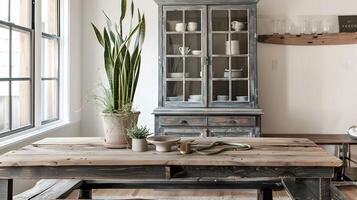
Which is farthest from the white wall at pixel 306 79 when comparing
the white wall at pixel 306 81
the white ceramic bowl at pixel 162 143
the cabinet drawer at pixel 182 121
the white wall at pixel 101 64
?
the white ceramic bowl at pixel 162 143

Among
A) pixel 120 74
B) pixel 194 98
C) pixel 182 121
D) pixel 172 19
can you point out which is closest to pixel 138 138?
pixel 120 74

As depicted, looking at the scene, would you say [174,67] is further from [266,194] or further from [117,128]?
[117,128]

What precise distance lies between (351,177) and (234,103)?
1466 millimetres

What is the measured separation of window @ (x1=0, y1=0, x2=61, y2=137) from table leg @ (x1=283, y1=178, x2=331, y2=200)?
91.5 inches

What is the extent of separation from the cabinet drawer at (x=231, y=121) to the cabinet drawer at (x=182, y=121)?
95mm

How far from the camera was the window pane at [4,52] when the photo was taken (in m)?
3.24

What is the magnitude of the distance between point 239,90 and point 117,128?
7.60ft

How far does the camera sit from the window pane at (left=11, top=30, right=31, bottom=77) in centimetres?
344

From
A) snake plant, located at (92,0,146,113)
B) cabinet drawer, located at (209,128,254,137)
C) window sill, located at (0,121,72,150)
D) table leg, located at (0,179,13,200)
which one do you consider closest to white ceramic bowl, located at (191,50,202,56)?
cabinet drawer, located at (209,128,254,137)

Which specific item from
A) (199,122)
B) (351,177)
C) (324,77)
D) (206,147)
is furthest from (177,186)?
(324,77)

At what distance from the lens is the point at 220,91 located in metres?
4.34

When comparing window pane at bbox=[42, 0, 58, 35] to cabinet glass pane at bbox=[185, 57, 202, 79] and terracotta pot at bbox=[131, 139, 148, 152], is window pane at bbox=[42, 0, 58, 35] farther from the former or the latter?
terracotta pot at bbox=[131, 139, 148, 152]

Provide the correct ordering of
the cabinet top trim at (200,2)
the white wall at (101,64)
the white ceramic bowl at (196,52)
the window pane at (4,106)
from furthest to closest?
the white wall at (101,64)
the white ceramic bowl at (196,52)
the cabinet top trim at (200,2)
the window pane at (4,106)

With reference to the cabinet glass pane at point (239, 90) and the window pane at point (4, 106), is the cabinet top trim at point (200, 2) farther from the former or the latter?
the window pane at point (4, 106)
